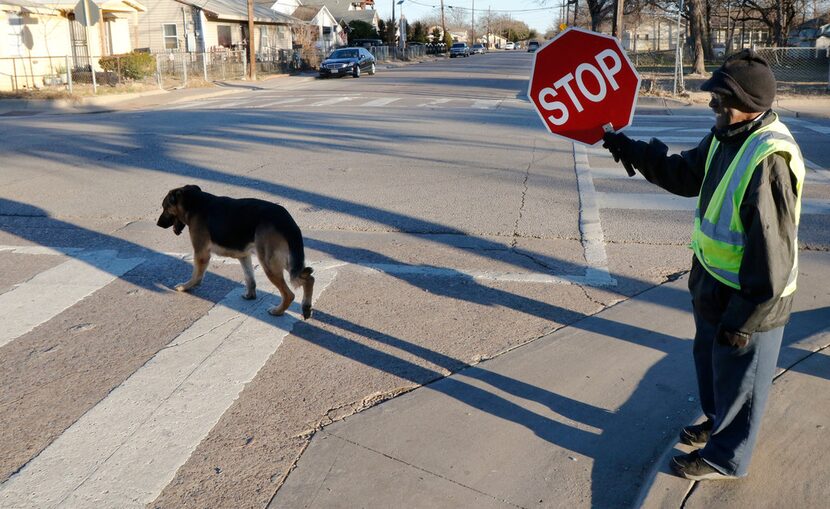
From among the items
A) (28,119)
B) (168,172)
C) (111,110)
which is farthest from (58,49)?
(168,172)

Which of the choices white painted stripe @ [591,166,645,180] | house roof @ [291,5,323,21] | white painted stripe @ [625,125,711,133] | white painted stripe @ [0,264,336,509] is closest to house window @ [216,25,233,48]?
house roof @ [291,5,323,21]

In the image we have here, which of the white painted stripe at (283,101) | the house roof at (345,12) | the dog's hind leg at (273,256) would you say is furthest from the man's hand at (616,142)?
the house roof at (345,12)

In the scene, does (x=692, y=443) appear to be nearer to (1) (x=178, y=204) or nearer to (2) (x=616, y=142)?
(2) (x=616, y=142)

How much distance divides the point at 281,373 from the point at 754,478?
259cm

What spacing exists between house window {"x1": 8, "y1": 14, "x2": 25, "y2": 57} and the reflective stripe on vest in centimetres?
3044

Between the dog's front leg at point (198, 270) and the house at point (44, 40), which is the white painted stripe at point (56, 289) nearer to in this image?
the dog's front leg at point (198, 270)

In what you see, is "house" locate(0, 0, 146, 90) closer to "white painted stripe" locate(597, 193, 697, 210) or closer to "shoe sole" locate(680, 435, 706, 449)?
"white painted stripe" locate(597, 193, 697, 210)

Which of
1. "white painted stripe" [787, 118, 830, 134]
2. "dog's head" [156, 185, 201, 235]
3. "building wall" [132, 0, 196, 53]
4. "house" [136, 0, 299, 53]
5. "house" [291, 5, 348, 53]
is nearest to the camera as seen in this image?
"dog's head" [156, 185, 201, 235]

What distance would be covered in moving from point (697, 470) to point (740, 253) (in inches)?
39.8

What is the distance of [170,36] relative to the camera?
43.6 meters

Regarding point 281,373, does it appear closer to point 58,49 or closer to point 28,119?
point 28,119

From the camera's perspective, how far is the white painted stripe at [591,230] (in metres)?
6.46

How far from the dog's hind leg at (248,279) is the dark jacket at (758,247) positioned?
3.42 m

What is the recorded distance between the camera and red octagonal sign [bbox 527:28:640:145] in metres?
3.58
